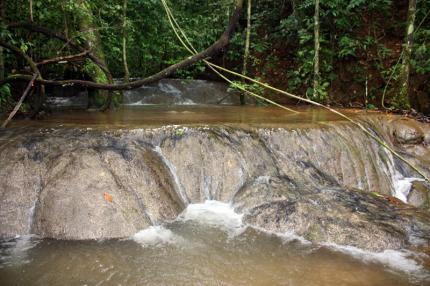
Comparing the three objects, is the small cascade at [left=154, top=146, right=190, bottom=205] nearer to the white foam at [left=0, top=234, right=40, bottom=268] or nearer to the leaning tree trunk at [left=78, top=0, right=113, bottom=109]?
the white foam at [left=0, top=234, right=40, bottom=268]

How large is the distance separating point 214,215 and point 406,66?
248 inches

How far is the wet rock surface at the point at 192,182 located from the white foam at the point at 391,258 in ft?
0.35

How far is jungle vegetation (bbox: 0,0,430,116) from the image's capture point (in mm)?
6461

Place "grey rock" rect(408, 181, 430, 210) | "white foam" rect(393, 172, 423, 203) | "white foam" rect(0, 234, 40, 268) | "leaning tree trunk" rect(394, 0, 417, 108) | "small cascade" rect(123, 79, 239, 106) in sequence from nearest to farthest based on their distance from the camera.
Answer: "white foam" rect(0, 234, 40, 268), "grey rock" rect(408, 181, 430, 210), "white foam" rect(393, 172, 423, 203), "leaning tree trunk" rect(394, 0, 417, 108), "small cascade" rect(123, 79, 239, 106)

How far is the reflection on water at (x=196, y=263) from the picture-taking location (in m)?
3.20

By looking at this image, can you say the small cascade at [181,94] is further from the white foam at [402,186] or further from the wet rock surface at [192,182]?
the white foam at [402,186]

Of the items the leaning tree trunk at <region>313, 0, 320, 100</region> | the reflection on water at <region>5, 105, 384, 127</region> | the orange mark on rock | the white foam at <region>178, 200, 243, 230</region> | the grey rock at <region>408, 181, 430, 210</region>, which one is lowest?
the grey rock at <region>408, 181, 430, 210</region>

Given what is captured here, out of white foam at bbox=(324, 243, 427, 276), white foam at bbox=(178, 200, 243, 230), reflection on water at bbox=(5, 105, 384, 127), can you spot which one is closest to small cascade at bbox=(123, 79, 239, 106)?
reflection on water at bbox=(5, 105, 384, 127)

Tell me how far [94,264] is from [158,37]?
9.35 meters

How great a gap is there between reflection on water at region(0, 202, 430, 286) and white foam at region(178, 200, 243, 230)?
234 millimetres

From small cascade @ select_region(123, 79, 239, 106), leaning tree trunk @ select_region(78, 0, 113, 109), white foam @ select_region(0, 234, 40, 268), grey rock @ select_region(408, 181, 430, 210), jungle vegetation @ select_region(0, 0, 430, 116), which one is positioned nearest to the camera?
white foam @ select_region(0, 234, 40, 268)

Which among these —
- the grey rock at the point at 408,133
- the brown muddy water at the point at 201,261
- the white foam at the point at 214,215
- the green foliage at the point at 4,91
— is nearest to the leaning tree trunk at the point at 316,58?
the grey rock at the point at 408,133

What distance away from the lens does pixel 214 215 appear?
4664 millimetres

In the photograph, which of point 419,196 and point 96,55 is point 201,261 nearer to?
point 419,196
